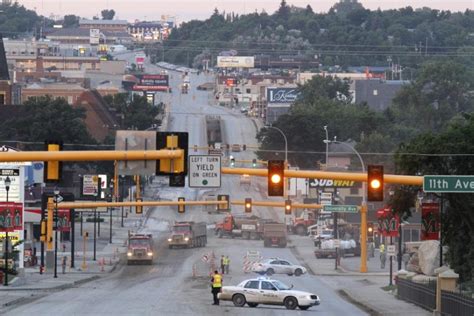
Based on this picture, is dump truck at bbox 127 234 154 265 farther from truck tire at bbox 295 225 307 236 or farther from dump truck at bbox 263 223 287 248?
truck tire at bbox 295 225 307 236

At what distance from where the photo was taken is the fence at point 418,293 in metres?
61.5

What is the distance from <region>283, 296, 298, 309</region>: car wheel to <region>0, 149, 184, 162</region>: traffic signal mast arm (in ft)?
95.9

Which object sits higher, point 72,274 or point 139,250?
point 139,250

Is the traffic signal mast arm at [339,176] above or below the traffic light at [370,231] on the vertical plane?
above

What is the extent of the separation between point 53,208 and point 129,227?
171 feet

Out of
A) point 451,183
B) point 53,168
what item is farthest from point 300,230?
point 53,168

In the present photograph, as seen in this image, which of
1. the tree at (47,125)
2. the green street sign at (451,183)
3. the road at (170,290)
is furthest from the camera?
the tree at (47,125)

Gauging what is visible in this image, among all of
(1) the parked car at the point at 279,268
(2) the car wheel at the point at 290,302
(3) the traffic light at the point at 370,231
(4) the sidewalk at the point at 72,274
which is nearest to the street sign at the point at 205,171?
(4) the sidewalk at the point at 72,274

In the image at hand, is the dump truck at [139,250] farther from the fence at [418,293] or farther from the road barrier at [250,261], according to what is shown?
the fence at [418,293]

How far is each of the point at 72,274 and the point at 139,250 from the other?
1247 centimetres

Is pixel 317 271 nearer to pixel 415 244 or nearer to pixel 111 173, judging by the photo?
pixel 415 244

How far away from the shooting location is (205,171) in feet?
194

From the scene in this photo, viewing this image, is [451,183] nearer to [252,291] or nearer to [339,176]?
[339,176]

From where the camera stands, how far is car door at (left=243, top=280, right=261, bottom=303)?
67.8 m
